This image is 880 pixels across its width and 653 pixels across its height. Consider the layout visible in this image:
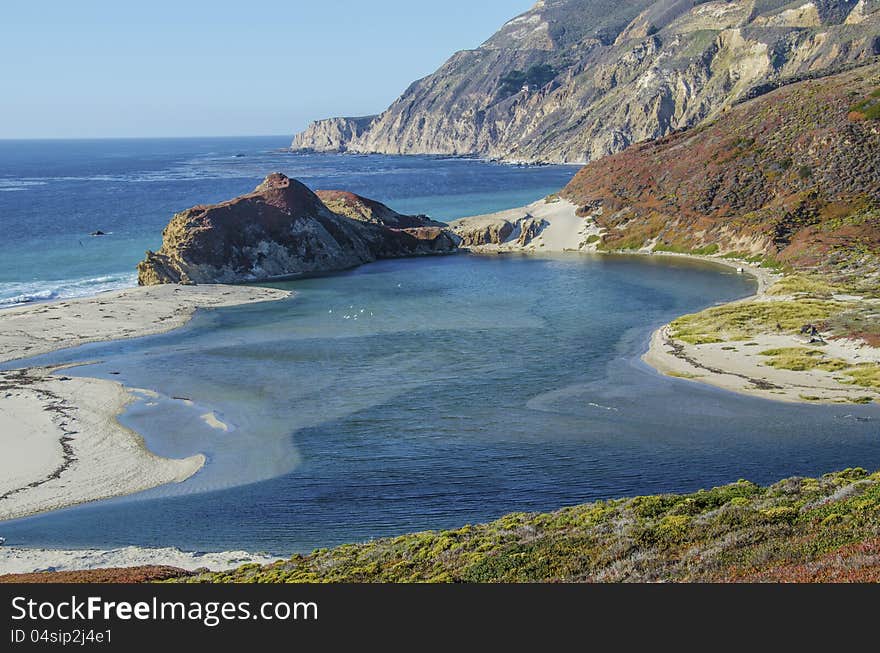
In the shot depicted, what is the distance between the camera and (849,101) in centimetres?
10981

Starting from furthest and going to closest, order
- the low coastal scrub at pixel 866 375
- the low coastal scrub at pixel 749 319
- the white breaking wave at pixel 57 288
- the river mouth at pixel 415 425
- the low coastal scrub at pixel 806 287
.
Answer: the white breaking wave at pixel 57 288 < the low coastal scrub at pixel 806 287 < the low coastal scrub at pixel 749 319 < the low coastal scrub at pixel 866 375 < the river mouth at pixel 415 425

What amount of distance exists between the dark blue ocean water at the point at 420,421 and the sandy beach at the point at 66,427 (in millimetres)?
1352

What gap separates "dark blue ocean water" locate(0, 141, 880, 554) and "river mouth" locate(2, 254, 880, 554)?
0.13 m

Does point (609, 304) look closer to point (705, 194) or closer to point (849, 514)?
point (705, 194)

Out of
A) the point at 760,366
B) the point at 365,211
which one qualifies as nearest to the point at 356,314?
the point at 760,366

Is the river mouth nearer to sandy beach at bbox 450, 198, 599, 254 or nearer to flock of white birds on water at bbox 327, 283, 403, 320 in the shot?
flock of white birds on water at bbox 327, 283, 403, 320

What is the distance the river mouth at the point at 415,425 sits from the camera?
3253 centimetres

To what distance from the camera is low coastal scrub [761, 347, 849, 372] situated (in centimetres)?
4975

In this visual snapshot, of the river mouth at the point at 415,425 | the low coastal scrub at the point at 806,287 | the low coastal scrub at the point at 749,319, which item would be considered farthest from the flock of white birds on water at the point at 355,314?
A: the low coastal scrub at the point at 806,287

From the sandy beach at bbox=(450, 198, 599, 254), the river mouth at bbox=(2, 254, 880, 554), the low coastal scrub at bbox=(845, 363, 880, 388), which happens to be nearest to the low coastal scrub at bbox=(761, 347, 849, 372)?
the low coastal scrub at bbox=(845, 363, 880, 388)

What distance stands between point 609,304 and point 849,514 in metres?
53.1

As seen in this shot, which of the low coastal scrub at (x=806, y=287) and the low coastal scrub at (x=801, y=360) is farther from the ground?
the low coastal scrub at (x=806, y=287)

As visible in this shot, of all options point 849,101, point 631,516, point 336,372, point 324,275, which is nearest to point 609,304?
point 336,372

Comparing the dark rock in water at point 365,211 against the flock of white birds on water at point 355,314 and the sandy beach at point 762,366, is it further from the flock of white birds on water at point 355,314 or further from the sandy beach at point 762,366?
the sandy beach at point 762,366
